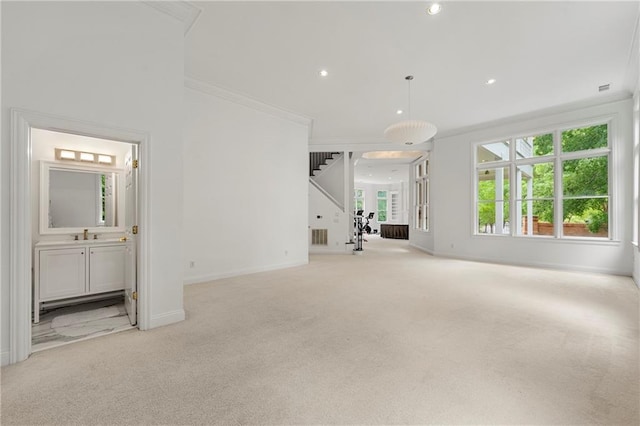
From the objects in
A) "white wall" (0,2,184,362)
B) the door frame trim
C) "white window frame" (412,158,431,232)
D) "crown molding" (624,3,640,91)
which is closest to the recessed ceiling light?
"crown molding" (624,3,640,91)

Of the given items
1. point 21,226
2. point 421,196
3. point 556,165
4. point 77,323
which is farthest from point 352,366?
point 421,196

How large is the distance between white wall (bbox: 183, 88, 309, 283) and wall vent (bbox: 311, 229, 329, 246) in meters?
2.18

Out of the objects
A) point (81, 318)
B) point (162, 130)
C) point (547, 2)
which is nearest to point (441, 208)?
point (547, 2)

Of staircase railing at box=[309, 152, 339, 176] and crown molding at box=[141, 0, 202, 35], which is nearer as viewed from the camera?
crown molding at box=[141, 0, 202, 35]

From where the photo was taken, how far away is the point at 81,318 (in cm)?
322

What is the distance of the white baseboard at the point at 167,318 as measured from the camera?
2927mm

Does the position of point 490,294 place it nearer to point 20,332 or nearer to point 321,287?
point 321,287

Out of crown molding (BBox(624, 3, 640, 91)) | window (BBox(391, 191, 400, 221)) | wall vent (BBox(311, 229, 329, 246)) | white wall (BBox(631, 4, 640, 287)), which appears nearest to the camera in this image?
crown molding (BBox(624, 3, 640, 91))

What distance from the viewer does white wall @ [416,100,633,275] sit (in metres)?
5.38

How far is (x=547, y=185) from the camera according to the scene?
6469 millimetres

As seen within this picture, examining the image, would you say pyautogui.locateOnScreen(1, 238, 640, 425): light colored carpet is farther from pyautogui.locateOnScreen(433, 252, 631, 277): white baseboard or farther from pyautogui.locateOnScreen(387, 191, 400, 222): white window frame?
pyautogui.locateOnScreen(387, 191, 400, 222): white window frame

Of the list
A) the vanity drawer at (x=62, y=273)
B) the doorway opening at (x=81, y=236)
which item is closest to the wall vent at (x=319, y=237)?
the doorway opening at (x=81, y=236)

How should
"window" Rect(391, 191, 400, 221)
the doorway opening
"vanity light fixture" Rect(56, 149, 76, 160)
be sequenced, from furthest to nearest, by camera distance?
"window" Rect(391, 191, 400, 221)
"vanity light fixture" Rect(56, 149, 76, 160)
the doorway opening

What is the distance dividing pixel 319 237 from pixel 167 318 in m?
6.21
